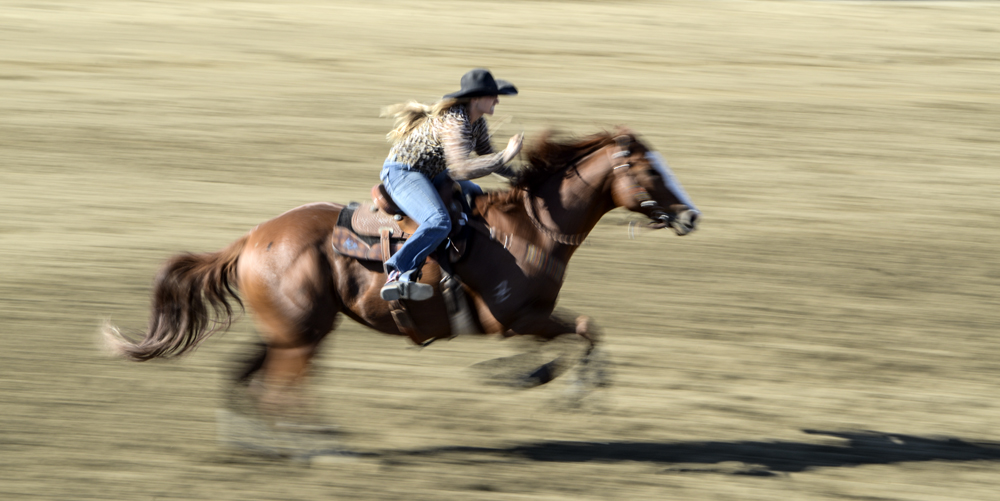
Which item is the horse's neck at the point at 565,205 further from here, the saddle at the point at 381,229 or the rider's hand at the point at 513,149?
the rider's hand at the point at 513,149

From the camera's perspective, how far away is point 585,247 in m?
11.4

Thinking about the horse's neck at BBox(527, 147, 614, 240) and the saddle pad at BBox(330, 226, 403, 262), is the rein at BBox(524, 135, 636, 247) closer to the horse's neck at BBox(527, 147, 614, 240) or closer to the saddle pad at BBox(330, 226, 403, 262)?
the horse's neck at BBox(527, 147, 614, 240)

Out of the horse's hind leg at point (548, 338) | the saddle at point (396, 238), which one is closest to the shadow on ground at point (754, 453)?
the horse's hind leg at point (548, 338)

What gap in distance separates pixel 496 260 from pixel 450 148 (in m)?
0.79

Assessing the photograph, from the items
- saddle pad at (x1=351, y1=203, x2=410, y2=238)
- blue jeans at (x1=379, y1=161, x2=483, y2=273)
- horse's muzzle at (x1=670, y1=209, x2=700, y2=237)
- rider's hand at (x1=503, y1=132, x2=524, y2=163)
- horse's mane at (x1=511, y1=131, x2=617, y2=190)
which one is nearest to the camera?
rider's hand at (x1=503, y1=132, x2=524, y2=163)

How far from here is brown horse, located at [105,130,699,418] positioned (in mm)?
6297

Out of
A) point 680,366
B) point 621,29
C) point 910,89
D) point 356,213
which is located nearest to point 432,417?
point 356,213

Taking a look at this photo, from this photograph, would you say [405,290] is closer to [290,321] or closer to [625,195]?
[290,321]

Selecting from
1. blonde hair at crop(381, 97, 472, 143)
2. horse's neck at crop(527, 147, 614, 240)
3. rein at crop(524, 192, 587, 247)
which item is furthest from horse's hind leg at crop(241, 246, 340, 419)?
horse's neck at crop(527, 147, 614, 240)

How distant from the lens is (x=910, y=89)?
1830cm

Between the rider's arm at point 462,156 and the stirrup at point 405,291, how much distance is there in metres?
0.72

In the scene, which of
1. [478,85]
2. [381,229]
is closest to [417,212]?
[381,229]

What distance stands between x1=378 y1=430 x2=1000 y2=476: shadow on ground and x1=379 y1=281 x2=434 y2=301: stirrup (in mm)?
1172

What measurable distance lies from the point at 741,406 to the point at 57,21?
19119 millimetres
